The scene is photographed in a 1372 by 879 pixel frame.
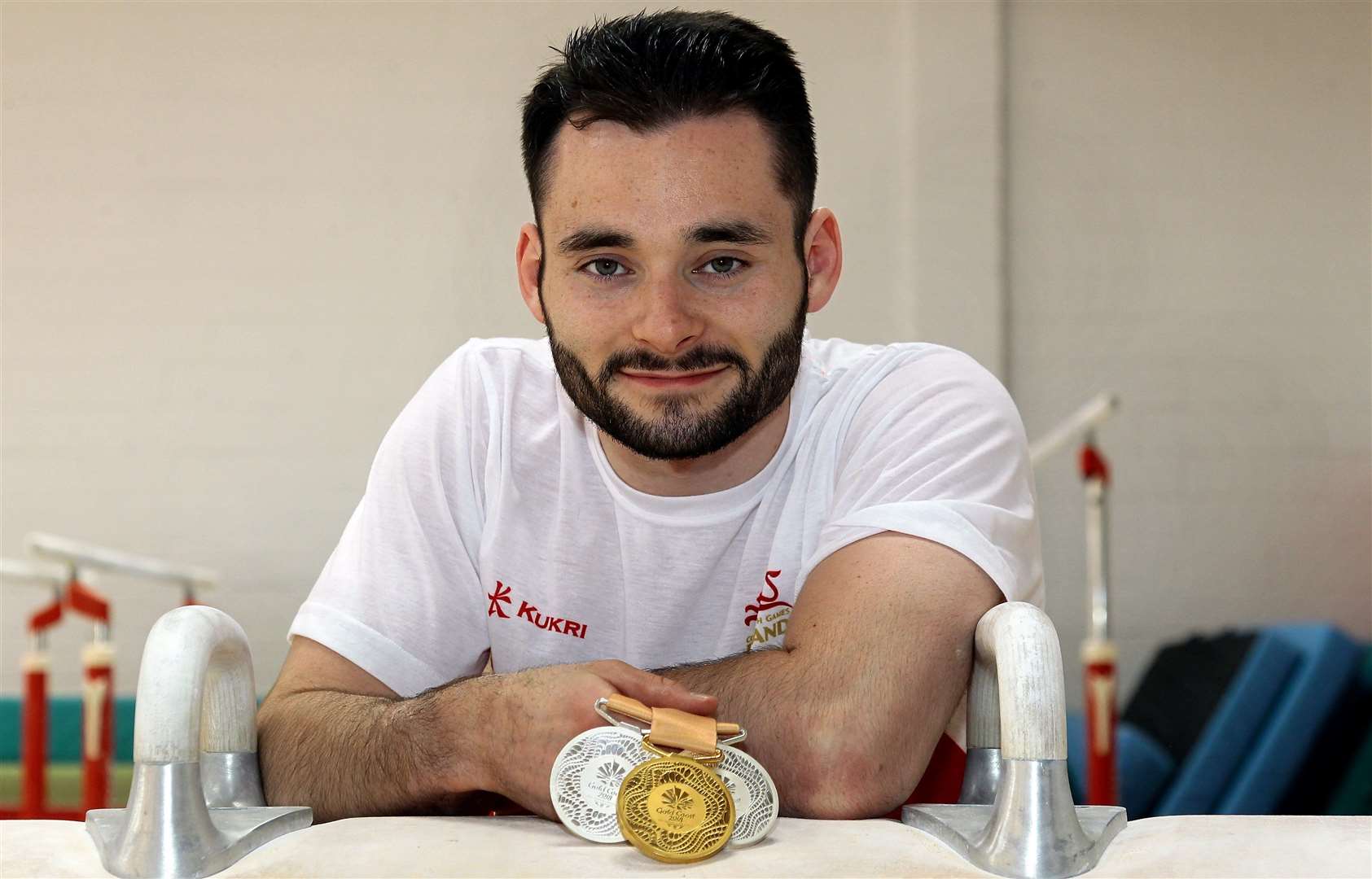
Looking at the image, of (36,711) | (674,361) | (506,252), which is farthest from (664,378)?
(506,252)

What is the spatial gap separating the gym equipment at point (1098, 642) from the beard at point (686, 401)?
1.52m

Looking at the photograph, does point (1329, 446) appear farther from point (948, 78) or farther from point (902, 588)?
point (902, 588)

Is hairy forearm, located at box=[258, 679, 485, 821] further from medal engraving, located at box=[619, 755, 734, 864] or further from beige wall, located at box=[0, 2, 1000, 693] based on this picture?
beige wall, located at box=[0, 2, 1000, 693]

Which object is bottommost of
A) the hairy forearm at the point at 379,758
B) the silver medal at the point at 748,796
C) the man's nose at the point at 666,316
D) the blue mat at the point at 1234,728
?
the blue mat at the point at 1234,728

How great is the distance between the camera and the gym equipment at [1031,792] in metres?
0.82

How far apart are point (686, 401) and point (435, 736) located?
481 millimetres

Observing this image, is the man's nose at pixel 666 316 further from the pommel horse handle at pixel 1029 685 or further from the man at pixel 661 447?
the pommel horse handle at pixel 1029 685

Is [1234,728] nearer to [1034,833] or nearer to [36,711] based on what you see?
[1034,833]

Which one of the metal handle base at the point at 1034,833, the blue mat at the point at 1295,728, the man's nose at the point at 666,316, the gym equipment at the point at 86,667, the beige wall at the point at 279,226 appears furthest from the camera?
the beige wall at the point at 279,226

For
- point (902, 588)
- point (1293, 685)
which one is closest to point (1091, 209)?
point (1293, 685)

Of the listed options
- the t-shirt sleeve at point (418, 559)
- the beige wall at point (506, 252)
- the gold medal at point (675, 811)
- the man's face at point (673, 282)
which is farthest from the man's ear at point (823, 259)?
the beige wall at point (506, 252)

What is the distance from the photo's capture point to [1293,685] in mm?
3154

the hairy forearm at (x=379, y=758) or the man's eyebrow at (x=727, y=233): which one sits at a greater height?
the man's eyebrow at (x=727, y=233)

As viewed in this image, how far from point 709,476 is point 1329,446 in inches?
121
